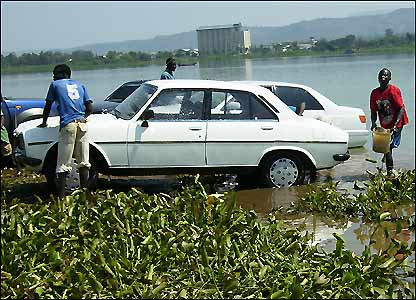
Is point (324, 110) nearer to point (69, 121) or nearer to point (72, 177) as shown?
point (72, 177)

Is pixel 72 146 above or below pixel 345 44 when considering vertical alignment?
below

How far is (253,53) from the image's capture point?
511 inches

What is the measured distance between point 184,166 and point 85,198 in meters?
3.06

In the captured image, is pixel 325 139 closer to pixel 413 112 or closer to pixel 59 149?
pixel 59 149

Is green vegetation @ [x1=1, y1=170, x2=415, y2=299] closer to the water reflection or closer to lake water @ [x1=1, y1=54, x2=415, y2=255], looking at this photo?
the water reflection

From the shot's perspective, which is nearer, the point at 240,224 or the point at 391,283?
the point at 391,283

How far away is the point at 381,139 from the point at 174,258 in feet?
16.7

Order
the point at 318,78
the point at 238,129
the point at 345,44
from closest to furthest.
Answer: the point at 238,129, the point at 345,44, the point at 318,78

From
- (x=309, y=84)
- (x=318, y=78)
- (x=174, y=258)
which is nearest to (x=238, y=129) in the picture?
(x=174, y=258)

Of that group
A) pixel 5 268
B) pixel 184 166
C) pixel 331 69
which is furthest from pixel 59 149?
pixel 331 69

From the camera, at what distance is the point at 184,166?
9273 millimetres

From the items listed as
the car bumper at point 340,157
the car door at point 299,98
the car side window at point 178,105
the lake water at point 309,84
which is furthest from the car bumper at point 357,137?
the car side window at point 178,105

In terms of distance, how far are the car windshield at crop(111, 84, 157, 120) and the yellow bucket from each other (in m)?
3.13

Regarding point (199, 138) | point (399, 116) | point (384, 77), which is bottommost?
point (199, 138)
